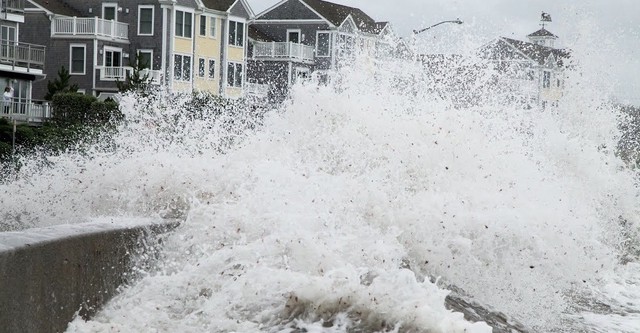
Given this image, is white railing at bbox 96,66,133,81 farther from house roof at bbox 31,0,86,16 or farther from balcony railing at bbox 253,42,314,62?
balcony railing at bbox 253,42,314,62

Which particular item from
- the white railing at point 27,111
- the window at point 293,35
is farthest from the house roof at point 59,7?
the window at point 293,35

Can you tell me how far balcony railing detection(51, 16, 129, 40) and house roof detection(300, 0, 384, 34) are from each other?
1687 cm

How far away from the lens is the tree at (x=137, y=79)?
4466 cm

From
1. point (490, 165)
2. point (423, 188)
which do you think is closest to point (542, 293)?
point (423, 188)

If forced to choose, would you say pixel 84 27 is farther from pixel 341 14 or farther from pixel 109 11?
pixel 341 14

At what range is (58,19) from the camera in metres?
50.3

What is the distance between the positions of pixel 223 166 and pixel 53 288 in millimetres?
4086

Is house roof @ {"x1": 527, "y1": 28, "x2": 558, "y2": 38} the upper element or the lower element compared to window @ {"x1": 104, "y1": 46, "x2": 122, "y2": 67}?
upper

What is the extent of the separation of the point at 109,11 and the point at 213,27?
20.1 feet

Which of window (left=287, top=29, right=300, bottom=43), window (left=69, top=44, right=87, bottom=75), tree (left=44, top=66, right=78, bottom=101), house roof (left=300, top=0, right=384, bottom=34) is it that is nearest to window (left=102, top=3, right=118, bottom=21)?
window (left=69, top=44, right=87, bottom=75)

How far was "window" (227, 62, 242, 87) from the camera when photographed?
5638 cm

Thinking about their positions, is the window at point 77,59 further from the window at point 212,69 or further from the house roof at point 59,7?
the window at point 212,69

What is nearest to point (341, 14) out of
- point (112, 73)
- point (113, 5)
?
point (113, 5)

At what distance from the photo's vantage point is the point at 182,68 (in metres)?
52.7
